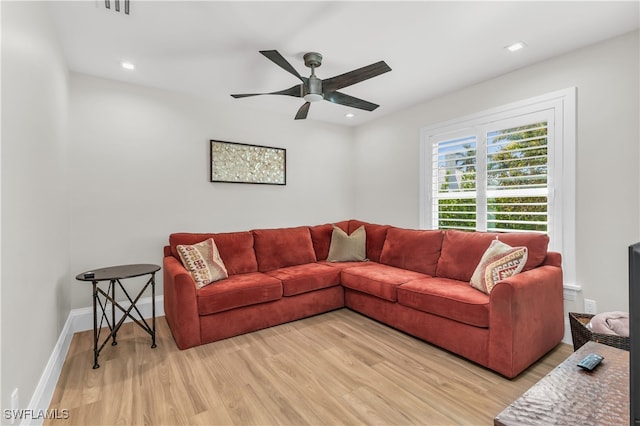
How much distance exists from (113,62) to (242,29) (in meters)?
1.43

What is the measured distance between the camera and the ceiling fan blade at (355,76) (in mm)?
2268

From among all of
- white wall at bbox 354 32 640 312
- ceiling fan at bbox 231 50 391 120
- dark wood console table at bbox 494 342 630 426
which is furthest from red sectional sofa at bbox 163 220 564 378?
ceiling fan at bbox 231 50 391 120

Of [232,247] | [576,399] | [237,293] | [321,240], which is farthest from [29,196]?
[321,240]

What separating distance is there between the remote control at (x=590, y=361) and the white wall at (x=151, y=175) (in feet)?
11.6

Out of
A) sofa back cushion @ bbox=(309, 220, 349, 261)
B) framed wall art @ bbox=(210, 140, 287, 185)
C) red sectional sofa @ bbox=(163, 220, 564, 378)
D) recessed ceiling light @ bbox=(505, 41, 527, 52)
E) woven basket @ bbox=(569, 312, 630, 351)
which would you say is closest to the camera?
woven basket @ bbox=(569, 312, 630, 351)

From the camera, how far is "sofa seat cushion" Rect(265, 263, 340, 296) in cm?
322

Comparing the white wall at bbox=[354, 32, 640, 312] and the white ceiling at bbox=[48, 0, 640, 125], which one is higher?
the white ceiling at bbox=[48, 0, 640, 125]

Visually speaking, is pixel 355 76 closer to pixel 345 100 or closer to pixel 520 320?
pixel 345 100

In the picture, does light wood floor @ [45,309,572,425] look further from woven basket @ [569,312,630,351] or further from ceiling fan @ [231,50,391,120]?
ceiling fan @ [231,50,391,120]

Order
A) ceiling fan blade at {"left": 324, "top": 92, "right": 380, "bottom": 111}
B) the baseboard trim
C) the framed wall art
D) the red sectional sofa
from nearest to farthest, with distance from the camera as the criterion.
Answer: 1. the baseboard trim
2. the red sectional sofa
3. ceiling fan blade at {"left": 324, "top": 92, "right": 380, "bottom": 111}
4. the framed wall art

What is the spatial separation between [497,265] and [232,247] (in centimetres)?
265

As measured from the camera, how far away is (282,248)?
3801 millimetres

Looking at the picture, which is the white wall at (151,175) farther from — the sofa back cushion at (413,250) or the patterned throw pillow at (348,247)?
the sofa back cushion at (413,250)

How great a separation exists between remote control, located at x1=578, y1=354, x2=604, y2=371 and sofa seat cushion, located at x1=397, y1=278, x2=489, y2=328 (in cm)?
98
